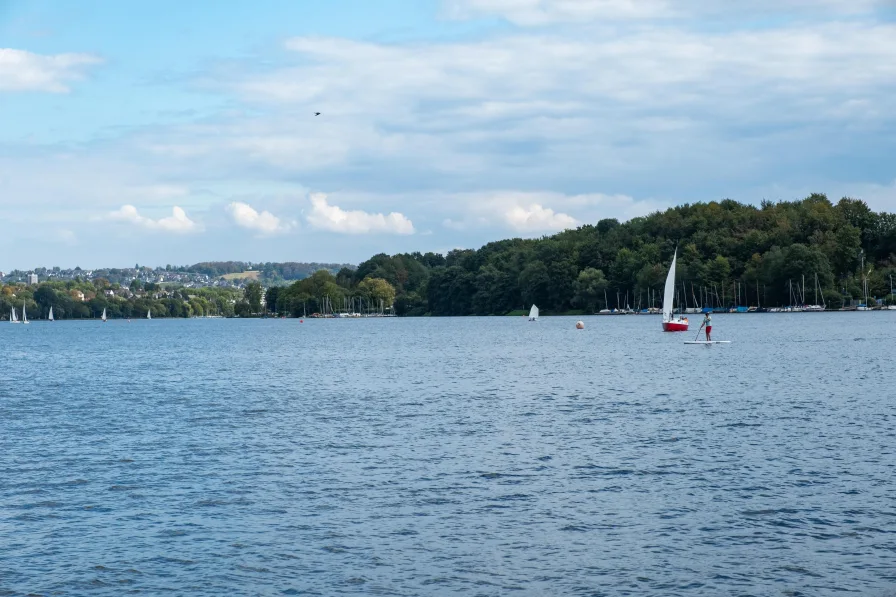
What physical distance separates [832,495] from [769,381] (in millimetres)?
32600

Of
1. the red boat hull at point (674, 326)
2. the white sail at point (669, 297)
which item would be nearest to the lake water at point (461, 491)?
the white sail at point (669, 297)

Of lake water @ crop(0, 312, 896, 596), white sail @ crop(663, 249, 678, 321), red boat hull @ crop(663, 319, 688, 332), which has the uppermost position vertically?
white sail @ crop(663, 249, 678, 321)

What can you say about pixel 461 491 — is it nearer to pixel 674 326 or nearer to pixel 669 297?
pixel 669 297

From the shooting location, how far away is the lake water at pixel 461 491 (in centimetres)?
1830

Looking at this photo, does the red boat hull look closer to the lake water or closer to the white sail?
the white sail

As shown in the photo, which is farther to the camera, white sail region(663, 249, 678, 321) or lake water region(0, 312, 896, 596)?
white sail region(663, 249, 678, 321)

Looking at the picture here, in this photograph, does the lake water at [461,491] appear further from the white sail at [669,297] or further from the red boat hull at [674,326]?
the red boat hull at [674,326]

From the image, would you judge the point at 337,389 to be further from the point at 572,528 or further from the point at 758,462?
the point at 572,528

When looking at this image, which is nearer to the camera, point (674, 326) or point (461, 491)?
point (461, 491)

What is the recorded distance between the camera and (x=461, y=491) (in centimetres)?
2522

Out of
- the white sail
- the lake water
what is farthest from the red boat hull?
the lake water

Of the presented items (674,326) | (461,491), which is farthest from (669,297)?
(461,491)

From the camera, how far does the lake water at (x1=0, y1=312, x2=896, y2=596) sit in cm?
1830

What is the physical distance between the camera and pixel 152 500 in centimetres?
2508
